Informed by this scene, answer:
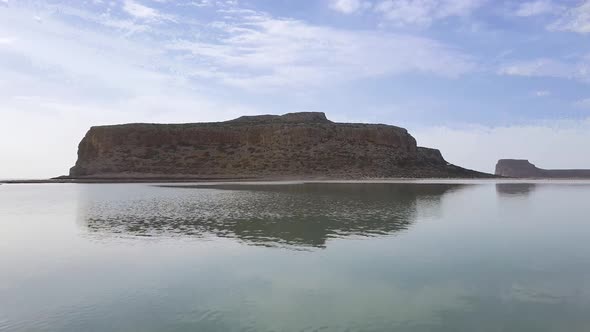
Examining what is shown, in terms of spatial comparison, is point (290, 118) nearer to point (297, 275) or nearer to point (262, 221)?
point (262, 221)

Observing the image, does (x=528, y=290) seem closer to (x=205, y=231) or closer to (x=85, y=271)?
(x=85, y=271)

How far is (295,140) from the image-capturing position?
110m

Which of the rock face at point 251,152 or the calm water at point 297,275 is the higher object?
the rock face at point 251,152

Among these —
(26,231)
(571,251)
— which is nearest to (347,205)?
(571,251)

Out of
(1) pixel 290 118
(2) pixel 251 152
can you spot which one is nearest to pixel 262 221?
(2) pixel 251 152

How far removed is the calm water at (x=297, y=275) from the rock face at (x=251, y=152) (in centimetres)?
7633

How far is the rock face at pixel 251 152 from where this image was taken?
335 ft

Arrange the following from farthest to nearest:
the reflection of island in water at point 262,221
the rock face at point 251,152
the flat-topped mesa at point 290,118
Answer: the flat-topped mesa at point 290,118, the rock face at point 251,152, the reflection of island in water at point 262,221

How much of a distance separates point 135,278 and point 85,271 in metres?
2.01

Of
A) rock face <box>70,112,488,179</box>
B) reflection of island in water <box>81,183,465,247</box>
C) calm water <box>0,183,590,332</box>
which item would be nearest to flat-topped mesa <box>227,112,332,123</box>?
rock face <box>70,112,488,179</box>

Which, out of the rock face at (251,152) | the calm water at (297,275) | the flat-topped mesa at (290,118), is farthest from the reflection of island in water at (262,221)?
the flat-topped mesa at (290,118)

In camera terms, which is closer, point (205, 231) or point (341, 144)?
point (205, 231)

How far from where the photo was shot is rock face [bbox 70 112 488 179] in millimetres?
102188

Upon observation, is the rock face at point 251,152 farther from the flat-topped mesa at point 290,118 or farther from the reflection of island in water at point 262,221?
the reflection of island in water at point 262,221
